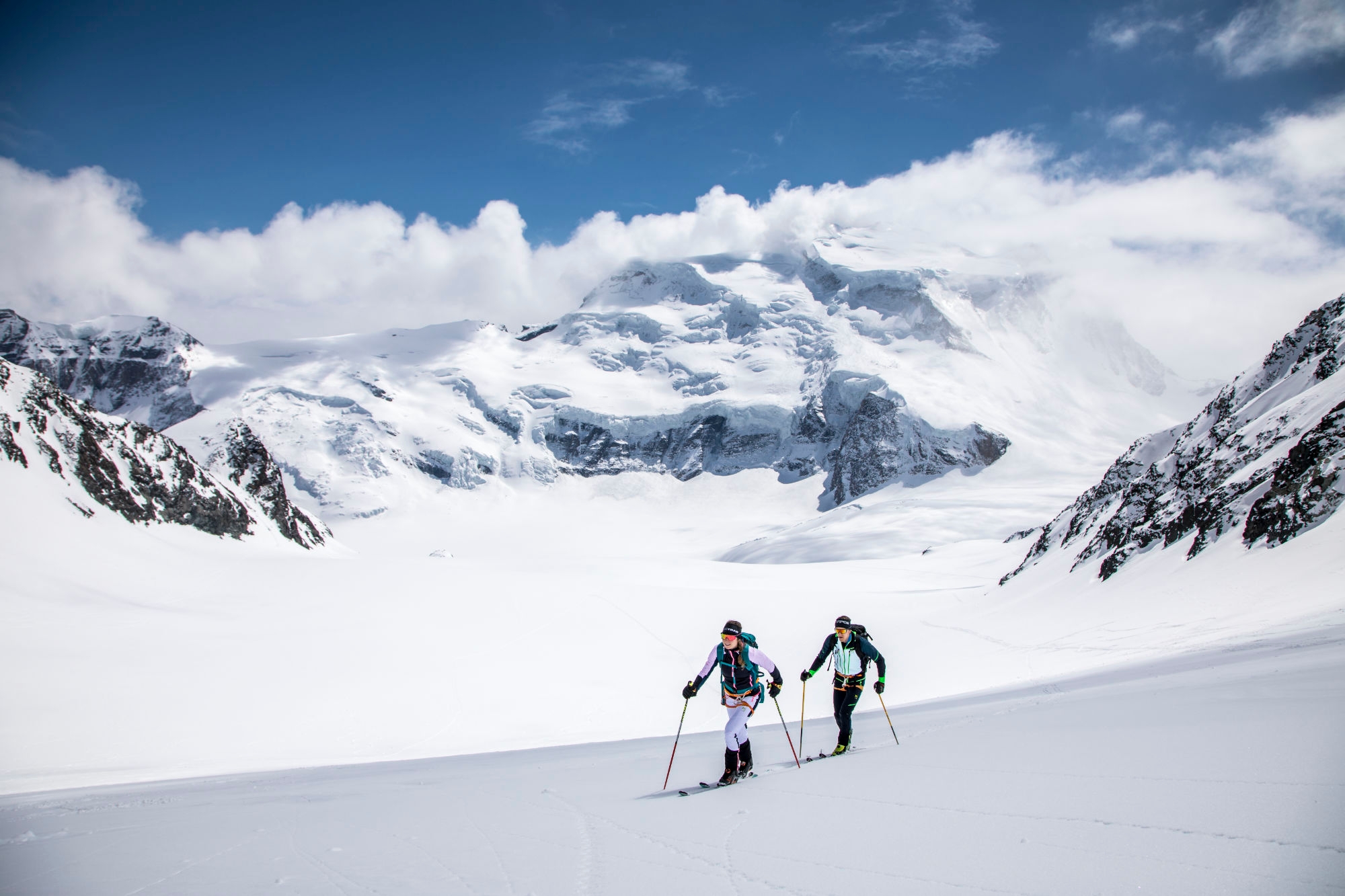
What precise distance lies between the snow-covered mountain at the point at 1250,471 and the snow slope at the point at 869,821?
12583 mm

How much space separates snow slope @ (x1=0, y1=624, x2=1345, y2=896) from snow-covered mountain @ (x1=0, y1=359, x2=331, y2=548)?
98.3 ft

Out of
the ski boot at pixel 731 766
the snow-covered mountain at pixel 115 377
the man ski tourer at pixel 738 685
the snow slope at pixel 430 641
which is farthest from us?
the snow-covered mountain at pixel 115 377

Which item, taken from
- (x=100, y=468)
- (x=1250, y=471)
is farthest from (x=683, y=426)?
(x=1250, y=471)

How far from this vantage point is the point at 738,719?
29.7ft

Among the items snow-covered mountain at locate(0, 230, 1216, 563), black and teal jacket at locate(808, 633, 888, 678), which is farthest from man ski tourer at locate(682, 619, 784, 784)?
snow-covered mountain at locate(0, 230, 1216, 563)

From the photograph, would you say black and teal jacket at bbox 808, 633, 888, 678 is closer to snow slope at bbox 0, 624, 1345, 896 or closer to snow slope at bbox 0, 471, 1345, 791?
snow slope at bbox 0, 624, 1345, 896

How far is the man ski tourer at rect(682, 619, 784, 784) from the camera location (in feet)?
29.4

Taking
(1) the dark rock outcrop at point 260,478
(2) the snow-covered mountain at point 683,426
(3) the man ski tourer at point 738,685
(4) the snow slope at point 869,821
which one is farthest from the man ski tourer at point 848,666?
(2) the snow-covered mountain at point 683,426

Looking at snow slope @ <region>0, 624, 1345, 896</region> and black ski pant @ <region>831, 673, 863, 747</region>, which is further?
black ski pant @ <region>831, 673, 863, 747</region>

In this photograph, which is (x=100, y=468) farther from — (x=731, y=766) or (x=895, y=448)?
(x=895, y=448)

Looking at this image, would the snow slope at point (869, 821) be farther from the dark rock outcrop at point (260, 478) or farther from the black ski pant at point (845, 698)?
the dark rock outcrop at point (260, 478)

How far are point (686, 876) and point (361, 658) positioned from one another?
19.7 m

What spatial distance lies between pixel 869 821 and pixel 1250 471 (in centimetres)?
2504

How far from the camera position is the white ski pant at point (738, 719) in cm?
898
